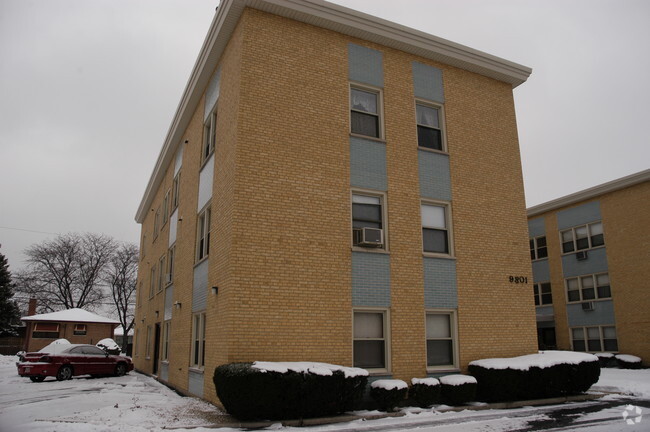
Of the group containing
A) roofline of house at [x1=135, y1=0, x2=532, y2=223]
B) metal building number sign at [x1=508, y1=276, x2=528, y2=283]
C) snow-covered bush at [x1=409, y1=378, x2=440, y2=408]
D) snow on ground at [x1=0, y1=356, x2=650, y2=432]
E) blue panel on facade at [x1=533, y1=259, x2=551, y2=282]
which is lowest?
snow on ground at [x1=0, y1=356, x2=650, y2=432]

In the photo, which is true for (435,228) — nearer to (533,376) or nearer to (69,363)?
(533,376)

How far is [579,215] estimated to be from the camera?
2934 centimetres

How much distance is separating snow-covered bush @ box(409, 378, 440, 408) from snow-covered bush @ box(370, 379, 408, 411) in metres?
0.68

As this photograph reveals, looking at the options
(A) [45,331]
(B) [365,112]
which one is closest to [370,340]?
(B) [365,112]

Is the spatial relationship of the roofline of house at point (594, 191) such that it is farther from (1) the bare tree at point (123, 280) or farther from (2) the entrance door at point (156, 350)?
(1) the bare tree at point (123, 280)

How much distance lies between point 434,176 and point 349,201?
123 inches

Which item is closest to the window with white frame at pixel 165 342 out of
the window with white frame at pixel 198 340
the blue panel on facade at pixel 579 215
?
the window with white frame at pixel 198 340

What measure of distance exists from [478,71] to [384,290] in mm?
8432

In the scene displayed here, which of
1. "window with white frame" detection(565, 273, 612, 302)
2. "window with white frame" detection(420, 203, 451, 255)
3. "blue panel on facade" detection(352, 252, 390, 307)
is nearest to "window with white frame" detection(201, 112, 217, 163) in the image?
"blue panel on facade" detection(352, 252, 390, 307)

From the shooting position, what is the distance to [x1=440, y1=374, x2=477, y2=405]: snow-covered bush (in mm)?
12344

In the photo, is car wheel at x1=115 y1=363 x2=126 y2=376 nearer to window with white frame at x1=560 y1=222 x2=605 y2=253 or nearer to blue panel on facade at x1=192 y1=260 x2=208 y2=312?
blue panel on facade at x1=192 y1=260 x2=208 y2=312

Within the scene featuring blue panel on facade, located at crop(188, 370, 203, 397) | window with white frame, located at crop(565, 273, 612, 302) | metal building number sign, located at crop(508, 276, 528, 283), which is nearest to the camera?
blue panel on facade, located at crop(188, 370, 203, 397)

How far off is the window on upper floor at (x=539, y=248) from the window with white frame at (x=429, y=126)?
1940cm

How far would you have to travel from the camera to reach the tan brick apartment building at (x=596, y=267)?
25594mm
